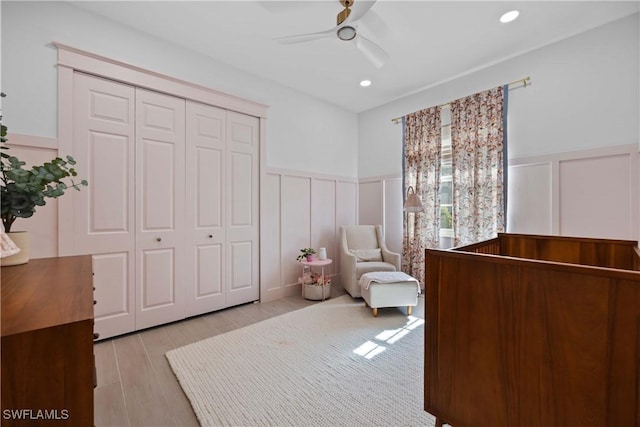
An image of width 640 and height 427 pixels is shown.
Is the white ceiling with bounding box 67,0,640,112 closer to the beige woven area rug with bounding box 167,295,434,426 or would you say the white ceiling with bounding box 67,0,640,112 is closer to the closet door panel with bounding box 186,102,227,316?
the closet door panel with bounding box 186,102,227,316

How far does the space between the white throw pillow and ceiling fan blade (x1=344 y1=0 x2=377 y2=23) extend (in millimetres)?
2776

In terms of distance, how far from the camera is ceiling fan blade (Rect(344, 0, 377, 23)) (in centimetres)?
177

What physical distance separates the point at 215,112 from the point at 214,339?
2403 mm

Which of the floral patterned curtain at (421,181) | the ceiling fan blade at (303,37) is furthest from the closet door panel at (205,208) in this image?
the floral patterned curtain at (421,181)

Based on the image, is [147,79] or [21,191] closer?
[21,191]

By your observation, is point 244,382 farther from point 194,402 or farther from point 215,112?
point 215,112

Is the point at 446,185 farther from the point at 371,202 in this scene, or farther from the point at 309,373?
the point at 309,373

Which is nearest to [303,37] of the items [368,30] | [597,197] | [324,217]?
[368,30]

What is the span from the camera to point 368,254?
153 inches

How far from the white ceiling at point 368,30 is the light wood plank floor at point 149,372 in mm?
2829

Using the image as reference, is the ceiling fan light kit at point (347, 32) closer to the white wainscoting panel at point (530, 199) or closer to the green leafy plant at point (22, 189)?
the green leafy plant at point (22, 189)

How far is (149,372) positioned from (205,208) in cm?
162

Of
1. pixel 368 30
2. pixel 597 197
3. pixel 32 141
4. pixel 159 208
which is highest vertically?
pixel 368 30

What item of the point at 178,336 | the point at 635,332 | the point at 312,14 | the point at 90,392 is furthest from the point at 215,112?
the point at 635,332
